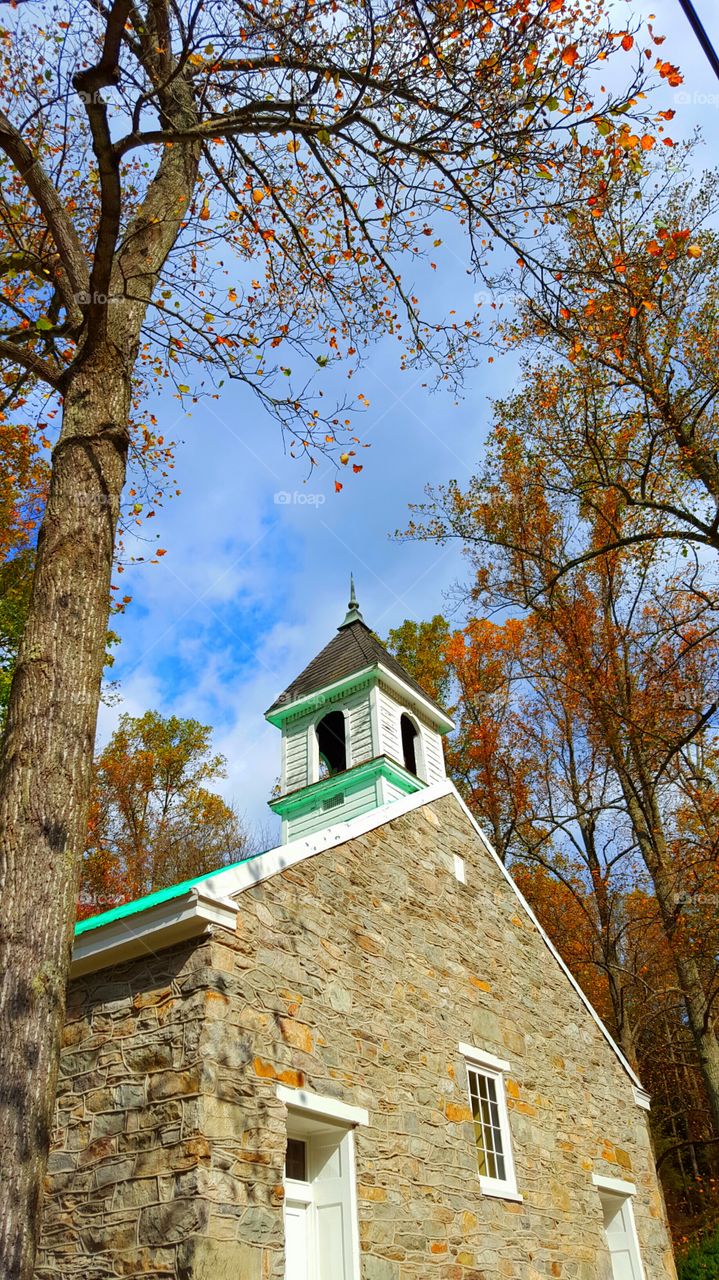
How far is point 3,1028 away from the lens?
359 cm

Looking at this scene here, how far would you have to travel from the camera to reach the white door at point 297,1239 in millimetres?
6367

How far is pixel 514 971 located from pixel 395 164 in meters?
8.42

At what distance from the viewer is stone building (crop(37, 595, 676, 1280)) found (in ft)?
19.0

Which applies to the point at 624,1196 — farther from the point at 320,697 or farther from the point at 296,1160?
the point at 320,697

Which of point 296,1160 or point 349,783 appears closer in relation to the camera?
point 296,1160

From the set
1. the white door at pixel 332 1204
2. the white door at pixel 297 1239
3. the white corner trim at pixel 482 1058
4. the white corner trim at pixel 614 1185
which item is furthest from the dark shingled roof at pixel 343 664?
the white door at pixel 297 1239

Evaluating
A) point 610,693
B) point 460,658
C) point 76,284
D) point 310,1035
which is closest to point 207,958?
point 310,1035

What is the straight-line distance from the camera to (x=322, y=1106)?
6.64 m

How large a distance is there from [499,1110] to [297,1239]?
10.5ft

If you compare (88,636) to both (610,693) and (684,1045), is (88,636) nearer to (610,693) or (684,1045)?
(610,693)

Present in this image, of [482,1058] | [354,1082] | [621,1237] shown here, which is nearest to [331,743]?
[482,1058]

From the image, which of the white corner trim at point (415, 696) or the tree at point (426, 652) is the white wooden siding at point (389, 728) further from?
the tree at point (426, 652)

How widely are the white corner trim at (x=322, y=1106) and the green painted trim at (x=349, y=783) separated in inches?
240

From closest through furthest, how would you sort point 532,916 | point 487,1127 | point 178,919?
1. point 178,919
2. point 487,1127
3. point 532,916
